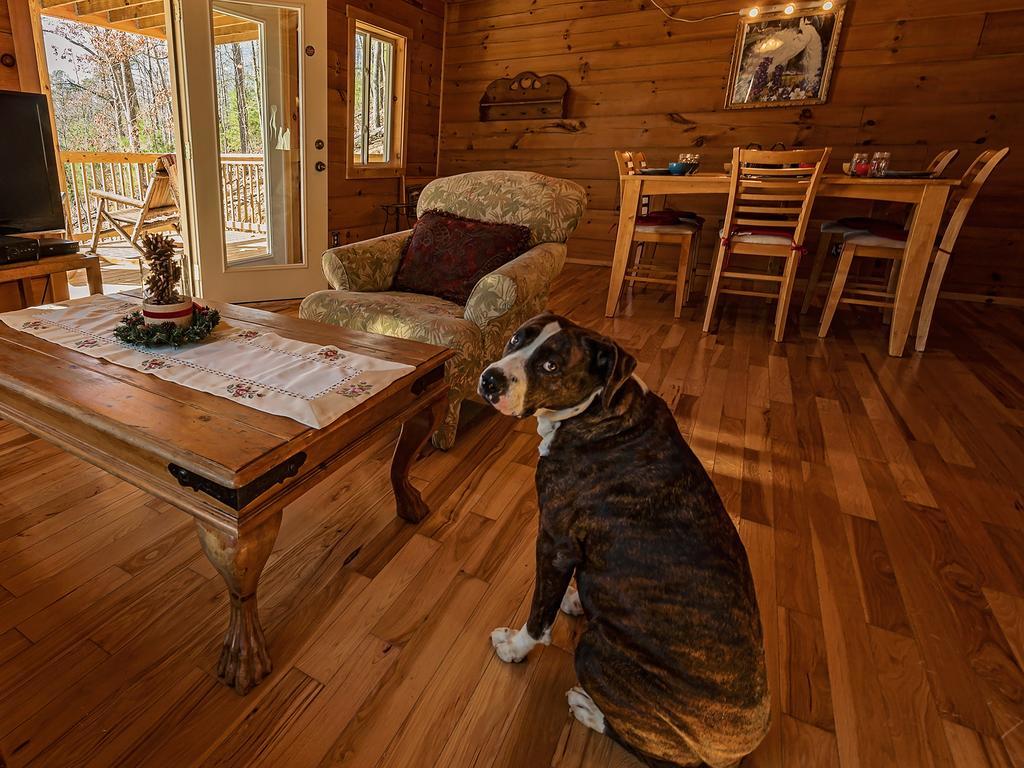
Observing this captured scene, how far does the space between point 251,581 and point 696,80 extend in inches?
201

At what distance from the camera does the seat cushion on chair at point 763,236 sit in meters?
3.19

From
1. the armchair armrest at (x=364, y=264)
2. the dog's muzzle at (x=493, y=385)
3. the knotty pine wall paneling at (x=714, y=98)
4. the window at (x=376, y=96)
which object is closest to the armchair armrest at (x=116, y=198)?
the window at (x=376, y=96)

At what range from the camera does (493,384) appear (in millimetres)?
928

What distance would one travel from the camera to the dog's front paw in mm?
1084

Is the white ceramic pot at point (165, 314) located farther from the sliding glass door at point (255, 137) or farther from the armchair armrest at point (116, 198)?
the armchair armrest at point (116, 198)

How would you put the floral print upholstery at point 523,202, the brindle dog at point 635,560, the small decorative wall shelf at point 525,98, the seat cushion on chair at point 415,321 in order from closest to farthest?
the brindle dog at point 635,560 < the seat cushion on chair at point 415,321 < the floral print upholstery at point 523,202 < the small decorative wall shelf at point 525,98

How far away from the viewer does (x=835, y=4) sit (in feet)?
13.1

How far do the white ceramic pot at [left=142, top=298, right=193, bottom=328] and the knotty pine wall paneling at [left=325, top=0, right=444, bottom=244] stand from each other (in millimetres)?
3542

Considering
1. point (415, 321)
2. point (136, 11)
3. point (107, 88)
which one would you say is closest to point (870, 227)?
point (415, 321)

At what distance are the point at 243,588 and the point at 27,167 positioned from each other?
101 inches

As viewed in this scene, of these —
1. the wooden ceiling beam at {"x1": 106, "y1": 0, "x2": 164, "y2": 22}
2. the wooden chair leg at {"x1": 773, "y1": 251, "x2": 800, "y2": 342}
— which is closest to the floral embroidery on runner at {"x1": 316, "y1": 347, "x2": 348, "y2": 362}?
the wooden chair leg at {"x1": 773, "y1": 251, "x2": 800, "y2": 342}

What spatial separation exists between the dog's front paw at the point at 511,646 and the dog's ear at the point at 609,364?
0.54m

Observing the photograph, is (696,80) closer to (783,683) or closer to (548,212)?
(548,212)

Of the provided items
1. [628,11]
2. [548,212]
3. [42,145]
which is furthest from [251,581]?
[628,11]
